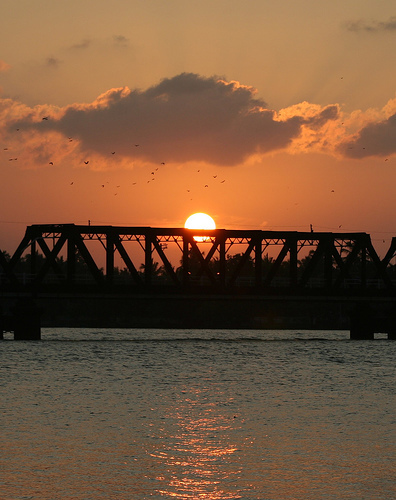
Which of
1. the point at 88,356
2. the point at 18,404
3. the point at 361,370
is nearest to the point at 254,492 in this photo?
the point at 18,404

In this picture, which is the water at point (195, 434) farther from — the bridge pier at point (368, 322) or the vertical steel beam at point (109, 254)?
the bridge pier at point (368, 322)

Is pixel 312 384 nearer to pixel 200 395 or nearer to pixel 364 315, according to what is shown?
pixel 200 395

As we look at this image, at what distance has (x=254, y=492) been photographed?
69.2 feet

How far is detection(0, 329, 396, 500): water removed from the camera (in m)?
21.8

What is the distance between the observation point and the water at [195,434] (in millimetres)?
21781

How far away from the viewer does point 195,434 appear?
30578 mm

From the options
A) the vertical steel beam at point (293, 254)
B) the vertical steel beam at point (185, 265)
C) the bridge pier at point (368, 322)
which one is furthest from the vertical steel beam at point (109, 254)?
the bridge pier at point (368, 322)

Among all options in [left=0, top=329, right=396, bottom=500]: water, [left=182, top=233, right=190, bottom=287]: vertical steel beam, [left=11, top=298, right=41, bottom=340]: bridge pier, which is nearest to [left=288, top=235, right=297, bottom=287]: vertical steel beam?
[left=182, top=233, right=190, bottom=287]: vertical steel beam

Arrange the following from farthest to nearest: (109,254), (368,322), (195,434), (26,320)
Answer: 1. (368,322)
2. (26,320)
3. (109,254)
4. (195,434)

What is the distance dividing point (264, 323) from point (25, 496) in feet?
578

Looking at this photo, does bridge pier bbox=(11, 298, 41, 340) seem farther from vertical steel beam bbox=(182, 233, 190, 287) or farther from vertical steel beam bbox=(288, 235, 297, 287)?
vertical steel beam bbox=(288, 235, 297, 287)

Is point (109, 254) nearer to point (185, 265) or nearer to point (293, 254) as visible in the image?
point (185, 265)

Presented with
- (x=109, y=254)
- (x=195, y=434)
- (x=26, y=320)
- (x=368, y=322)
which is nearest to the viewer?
(x=195, y=434)

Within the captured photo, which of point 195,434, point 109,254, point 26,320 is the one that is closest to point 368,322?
point 109,254
